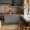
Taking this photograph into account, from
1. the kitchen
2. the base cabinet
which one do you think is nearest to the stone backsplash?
the kitchen

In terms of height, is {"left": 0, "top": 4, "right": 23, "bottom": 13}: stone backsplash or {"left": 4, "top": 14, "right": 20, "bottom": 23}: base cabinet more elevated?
{"left": 0, "top": 4, "right": 23, "bottom": 13}: stone backsplash

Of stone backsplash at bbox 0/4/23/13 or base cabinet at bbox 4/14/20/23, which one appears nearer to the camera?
base cabinet at bbox 4/14/20/23

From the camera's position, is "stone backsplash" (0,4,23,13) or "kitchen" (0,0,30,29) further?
"stone backsplash" (0,4,23,13)

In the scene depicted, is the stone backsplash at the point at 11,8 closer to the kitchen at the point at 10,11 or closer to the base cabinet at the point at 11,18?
the kitchen at the point at 10,11

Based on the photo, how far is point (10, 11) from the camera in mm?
6621

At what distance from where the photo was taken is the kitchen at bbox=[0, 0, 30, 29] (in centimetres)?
616

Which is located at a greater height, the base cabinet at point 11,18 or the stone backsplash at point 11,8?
the stone backsplash at point 11,8

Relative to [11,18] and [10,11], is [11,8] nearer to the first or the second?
[10,11]

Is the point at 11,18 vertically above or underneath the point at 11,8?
underneath

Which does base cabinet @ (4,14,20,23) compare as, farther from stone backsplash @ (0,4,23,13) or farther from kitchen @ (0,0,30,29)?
stone backsplash @ (0,4,23,13)

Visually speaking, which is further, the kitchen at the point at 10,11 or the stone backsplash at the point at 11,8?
the stone backsplash at the point at 11,8

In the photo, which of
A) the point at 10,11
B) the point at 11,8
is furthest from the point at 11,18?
the point at 11,8

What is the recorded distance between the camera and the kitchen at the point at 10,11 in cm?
616

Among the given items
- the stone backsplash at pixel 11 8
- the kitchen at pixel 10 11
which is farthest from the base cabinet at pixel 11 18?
the stone backsplash at pixel 11 8
